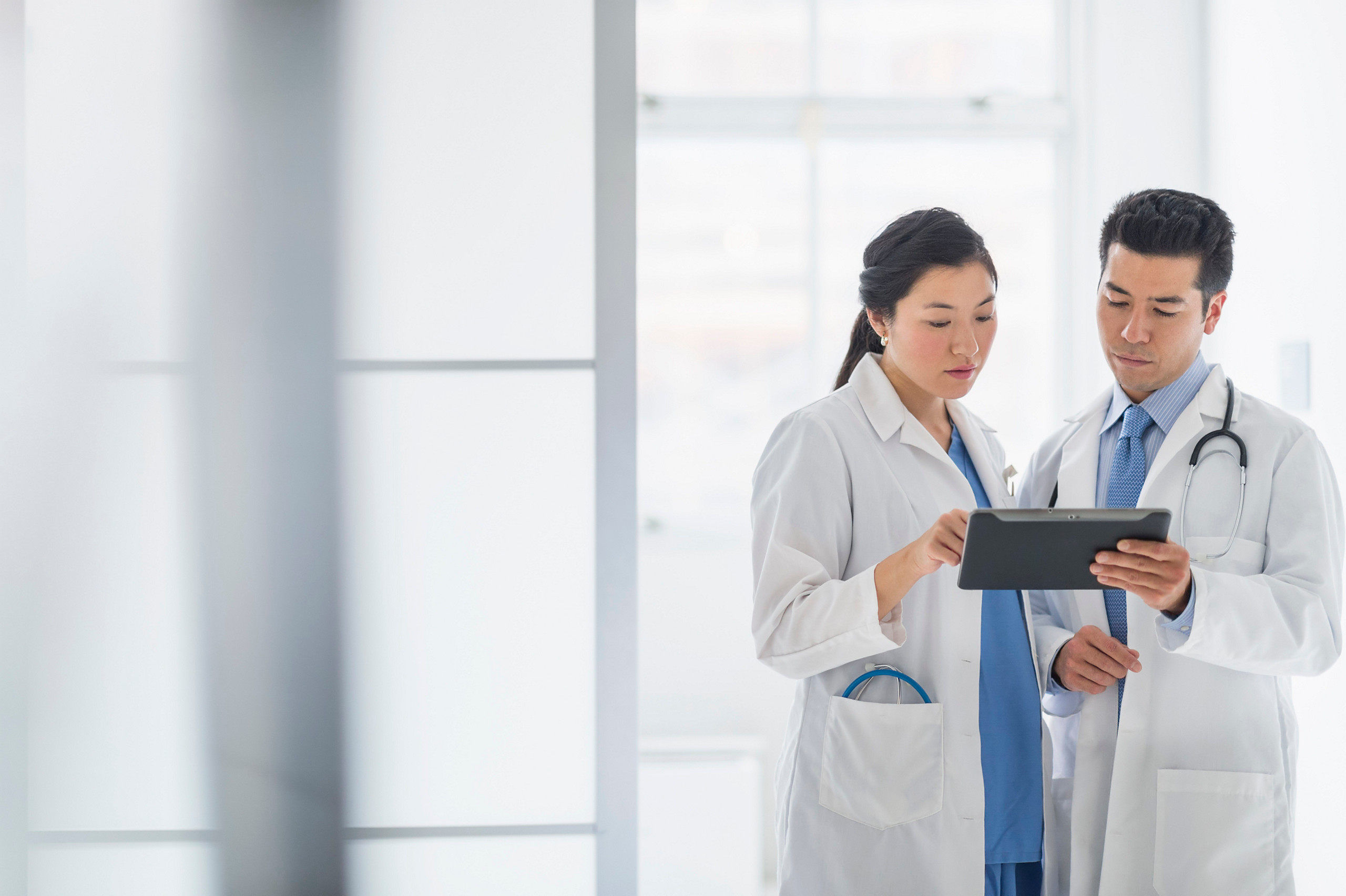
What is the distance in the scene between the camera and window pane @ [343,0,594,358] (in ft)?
3.83

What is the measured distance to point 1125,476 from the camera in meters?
→ 1.26

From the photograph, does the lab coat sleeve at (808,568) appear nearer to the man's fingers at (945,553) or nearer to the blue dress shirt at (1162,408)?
the man's fingers at (945,553)

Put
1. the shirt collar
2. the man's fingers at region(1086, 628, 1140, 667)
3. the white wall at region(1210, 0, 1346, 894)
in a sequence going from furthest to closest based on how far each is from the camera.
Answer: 1. the white wall at region(1210, 0, 1346, 894)
2. the shirt collar
3. the man's fingers at region(1086, 628, 1140, 667)

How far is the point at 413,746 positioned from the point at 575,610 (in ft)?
0.99

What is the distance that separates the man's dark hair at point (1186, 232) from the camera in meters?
1.20

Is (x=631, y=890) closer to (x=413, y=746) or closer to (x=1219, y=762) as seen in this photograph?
(x=413, y=746)

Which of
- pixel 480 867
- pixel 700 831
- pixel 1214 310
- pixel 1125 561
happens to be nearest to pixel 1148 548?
pixel 1125 561

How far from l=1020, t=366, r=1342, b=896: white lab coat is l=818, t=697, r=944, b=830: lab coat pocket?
262 millimetres

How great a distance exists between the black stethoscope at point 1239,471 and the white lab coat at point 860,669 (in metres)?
0.30

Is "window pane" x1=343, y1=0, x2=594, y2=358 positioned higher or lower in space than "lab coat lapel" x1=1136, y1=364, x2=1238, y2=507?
higher

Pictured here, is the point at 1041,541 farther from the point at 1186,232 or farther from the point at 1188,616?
the point at 1186,232

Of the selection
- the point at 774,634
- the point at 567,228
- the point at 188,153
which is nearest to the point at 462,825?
the point at 774,634

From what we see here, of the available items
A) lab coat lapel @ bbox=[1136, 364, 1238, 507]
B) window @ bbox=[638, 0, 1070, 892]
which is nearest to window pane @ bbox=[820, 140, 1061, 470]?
window @ bbox=[638, 0, 1070, 892]

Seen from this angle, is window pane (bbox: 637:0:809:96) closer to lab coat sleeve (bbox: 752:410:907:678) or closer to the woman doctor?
the woman doctor
